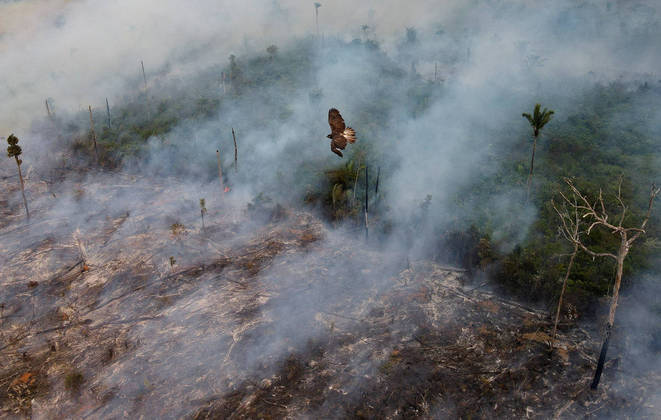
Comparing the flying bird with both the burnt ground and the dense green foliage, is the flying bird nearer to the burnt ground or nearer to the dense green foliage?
the burnt ground

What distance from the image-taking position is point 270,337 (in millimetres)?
14250

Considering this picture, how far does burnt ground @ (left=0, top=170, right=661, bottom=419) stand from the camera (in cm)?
1178

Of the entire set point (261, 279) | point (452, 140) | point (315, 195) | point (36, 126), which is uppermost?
point (36, 126)

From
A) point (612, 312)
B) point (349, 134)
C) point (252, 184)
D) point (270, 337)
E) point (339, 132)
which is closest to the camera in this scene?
point (612, 312)

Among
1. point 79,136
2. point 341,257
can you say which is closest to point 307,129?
point 341,257

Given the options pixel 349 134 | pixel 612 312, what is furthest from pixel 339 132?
pixel 612 312

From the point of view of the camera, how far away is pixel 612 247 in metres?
17.6

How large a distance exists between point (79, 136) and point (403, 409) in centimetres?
3417

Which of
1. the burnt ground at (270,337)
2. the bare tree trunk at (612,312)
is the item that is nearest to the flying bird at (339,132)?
the burnt ground at (270,337)

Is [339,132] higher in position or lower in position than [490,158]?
higher

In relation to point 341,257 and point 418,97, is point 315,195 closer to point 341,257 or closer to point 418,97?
point 341,257

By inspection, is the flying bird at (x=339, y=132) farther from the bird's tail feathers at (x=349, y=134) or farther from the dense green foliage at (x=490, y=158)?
the dense green foliage at (x=490, y=158)

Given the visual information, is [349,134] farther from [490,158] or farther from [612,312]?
[490,158]

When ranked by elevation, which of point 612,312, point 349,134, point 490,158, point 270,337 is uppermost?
point 349,134
